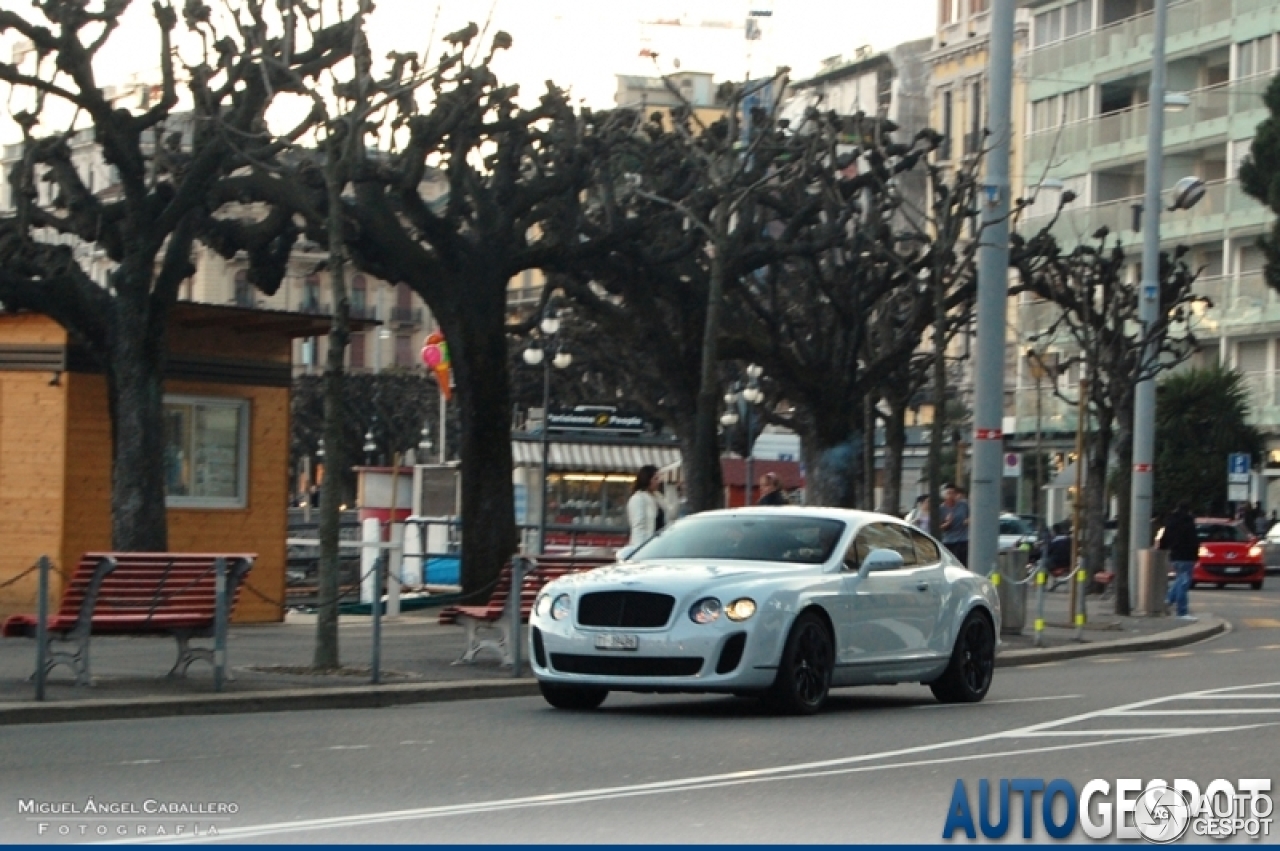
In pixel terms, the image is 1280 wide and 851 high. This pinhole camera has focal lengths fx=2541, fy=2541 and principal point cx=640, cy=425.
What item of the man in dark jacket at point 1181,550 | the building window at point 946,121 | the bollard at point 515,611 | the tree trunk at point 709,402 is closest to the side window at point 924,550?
the bollard at point 515,611

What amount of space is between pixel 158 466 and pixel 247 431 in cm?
330

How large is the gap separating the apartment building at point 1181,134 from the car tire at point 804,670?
58.3m

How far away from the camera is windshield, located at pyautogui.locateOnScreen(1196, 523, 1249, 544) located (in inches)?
2313

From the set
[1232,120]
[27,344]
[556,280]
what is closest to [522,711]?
[27,344]

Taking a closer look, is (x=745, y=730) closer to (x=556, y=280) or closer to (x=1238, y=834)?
(x=1238, y=834)

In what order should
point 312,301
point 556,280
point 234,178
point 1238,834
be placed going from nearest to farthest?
1. point 1238,834
2. point 234,178
3. point 556,280
4. point 312,301

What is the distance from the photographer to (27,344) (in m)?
26.0

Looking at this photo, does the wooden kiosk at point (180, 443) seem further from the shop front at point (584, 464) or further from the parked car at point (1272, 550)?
the parked car at point (1272, 550)

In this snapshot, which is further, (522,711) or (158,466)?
(158,466)

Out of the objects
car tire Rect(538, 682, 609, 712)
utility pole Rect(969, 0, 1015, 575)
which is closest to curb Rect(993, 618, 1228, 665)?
utility pole Rect(969, 0, 1015, 575)

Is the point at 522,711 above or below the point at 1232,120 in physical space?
below

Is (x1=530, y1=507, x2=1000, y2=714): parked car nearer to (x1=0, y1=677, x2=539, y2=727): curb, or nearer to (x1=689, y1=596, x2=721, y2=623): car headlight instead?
(x1=689, y1=596, x2=721, y2=623): car headlight

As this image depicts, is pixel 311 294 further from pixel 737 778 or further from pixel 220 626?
pixel 737 778

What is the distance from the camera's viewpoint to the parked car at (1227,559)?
57.9 meters
